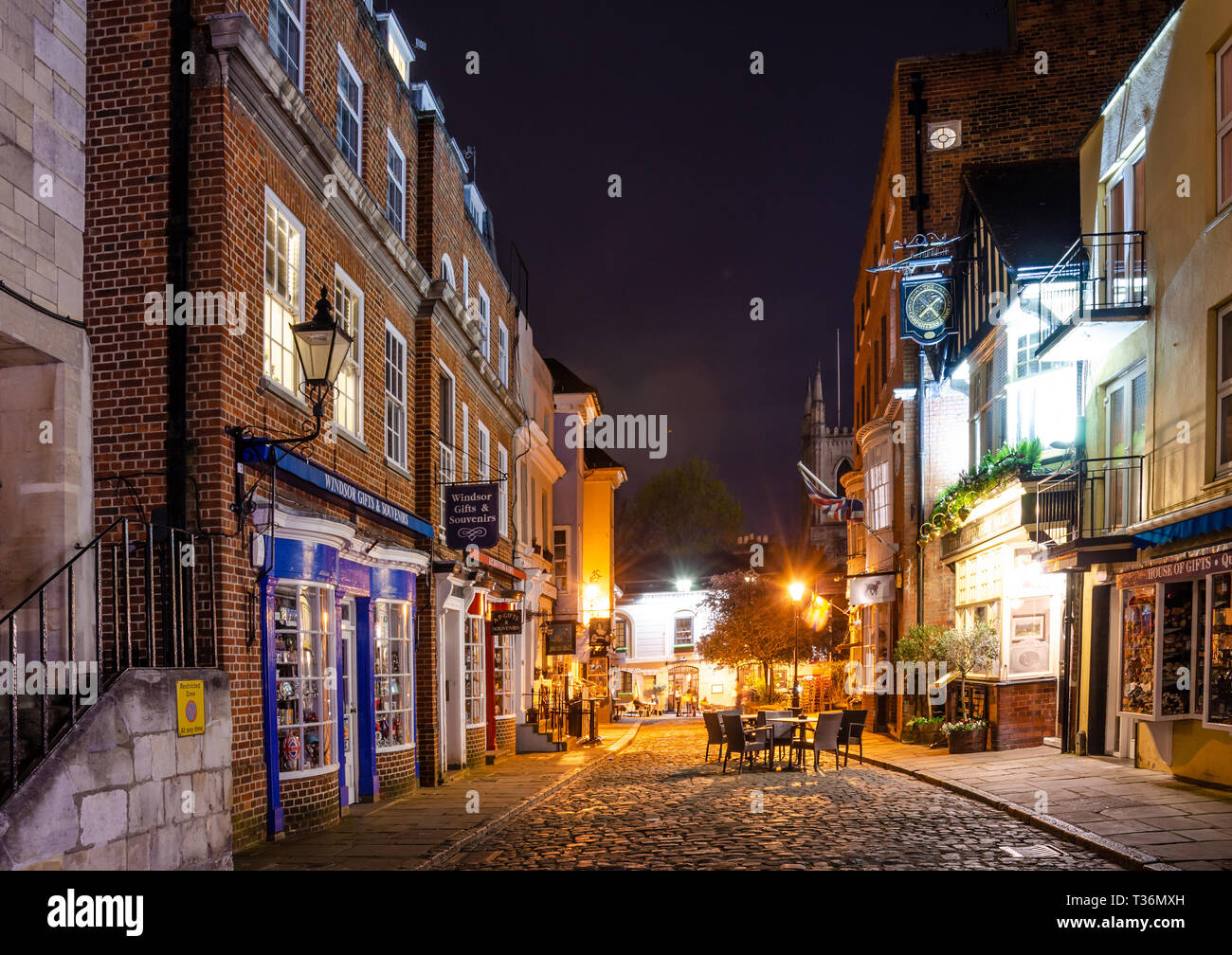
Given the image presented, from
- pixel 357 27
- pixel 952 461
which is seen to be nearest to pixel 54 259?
pixel 357 27

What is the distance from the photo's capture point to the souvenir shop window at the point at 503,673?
24031 mm

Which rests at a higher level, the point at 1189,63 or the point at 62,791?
the point at 1189,63

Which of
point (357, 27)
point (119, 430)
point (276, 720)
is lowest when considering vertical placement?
point (276, 720)

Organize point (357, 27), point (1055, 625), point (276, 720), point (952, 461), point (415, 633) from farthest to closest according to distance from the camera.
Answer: point (952, 461) < point (1055, 625) < point (415, 633) < point (357, 27) < point (276, 720)

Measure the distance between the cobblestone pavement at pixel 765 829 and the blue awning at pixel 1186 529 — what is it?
372cm

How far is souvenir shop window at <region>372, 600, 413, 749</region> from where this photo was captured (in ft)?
50.6

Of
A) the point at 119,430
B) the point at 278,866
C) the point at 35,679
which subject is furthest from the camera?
the point at 119,430

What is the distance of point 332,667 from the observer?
13.2 m

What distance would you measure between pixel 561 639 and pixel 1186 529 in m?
18.0

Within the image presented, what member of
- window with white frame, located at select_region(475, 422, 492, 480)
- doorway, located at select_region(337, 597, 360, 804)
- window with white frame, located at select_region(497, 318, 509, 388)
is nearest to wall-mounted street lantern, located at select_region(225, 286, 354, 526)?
doorway, located at select_region(337, 597, 360, 804)

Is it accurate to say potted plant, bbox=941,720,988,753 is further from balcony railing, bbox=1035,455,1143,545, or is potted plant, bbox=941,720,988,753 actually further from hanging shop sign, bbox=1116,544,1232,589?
hanging shop sign, bbox=1116,544,1232,589
